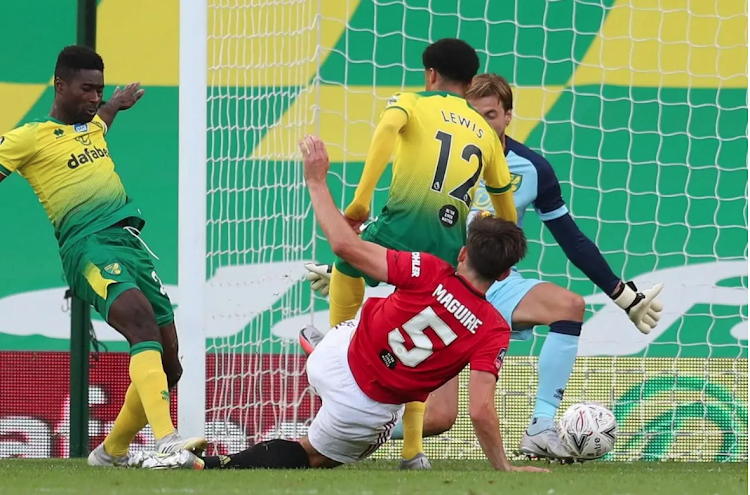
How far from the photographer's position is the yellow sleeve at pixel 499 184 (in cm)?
518

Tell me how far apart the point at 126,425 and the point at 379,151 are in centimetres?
172

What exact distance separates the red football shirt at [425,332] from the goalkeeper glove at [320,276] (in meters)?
0.96

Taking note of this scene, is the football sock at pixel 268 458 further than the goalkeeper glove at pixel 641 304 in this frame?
No

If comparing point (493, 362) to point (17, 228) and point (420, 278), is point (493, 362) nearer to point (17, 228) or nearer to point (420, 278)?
point (420, 278)

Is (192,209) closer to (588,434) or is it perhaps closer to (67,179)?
(67,179)

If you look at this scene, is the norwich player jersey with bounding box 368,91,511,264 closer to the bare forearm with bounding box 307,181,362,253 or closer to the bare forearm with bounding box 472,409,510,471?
the bare forearm with bounding box 307,181,362,253

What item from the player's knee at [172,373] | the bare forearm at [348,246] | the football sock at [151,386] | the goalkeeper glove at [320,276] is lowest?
the player's knee at [172,373]

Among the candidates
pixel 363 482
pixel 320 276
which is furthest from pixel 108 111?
pixel 363 482

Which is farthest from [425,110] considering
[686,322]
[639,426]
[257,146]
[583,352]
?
[686,322]

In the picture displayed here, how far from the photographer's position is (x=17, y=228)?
8.75 m

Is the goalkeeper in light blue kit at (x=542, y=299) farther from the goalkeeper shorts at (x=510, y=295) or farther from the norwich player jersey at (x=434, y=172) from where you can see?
the norwich player jersey at (x=434, y=172)

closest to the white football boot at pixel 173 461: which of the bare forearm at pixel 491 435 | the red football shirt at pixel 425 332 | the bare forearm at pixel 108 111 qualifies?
the red football shirt at pixel 425 332

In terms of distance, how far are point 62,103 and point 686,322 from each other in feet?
16.2

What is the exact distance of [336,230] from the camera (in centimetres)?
443
